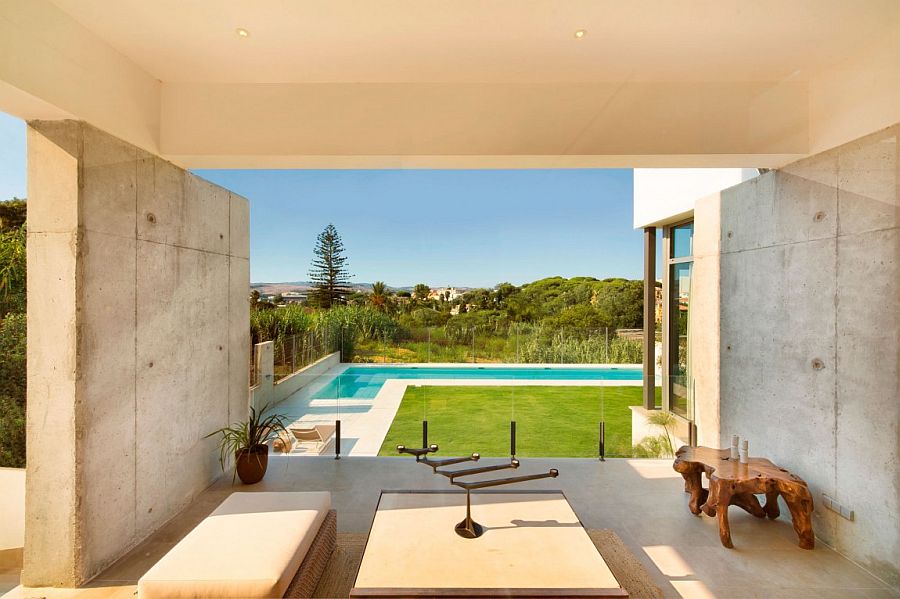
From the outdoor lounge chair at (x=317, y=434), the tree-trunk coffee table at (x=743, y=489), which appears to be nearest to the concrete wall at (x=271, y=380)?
the outdoor lounge chair at (x=317, y=434)

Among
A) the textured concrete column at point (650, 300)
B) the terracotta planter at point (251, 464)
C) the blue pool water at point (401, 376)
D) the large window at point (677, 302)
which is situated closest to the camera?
the terracotta planter at point (251, 464)

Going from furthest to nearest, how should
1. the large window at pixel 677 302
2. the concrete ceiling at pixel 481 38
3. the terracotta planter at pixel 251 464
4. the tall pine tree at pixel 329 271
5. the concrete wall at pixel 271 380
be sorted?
the tall pine tree at pixel 329 271
the large window at pixel 677 302
the concrete wall at pixel 271 380
the terracotta planter at pixel 251 464
the concrete ceiling at pixel 481 38

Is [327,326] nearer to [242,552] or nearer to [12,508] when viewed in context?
[12,508]

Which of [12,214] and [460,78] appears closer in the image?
[12,214]

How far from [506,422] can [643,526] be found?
1.44m

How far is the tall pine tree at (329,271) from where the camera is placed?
935 cm

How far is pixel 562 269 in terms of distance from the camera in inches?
453

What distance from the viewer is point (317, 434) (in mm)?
4125

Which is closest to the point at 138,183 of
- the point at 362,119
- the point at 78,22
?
the point at 78,22

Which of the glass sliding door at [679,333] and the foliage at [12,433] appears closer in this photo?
the foliage at [12,433]

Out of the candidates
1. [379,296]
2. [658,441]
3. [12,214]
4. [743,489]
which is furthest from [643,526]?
[379,296]

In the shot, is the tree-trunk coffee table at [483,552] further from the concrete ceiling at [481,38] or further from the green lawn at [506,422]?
the concrete ceiling at [481,38]

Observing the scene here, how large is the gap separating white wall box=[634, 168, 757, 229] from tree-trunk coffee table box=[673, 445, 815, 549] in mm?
2395

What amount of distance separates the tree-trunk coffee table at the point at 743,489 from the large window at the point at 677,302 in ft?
4.84
